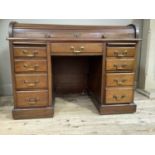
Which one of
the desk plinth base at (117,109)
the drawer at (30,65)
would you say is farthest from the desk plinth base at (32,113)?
the desk plinth base at (117,109)

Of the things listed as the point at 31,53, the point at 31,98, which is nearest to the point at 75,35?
the point at 31,53

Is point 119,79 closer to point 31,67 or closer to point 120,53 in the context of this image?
point 120,53

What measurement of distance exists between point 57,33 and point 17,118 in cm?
90

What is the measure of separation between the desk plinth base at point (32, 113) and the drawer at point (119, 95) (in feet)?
1.94

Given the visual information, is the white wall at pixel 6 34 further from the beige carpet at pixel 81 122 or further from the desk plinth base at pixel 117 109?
the desk plinth base at pixel 117 109

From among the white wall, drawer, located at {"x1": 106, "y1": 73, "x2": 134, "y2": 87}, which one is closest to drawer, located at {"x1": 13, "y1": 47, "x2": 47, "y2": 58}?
drawer, located at {"x1": 106, "y1": 73, "x2": 134, "y2": 87}

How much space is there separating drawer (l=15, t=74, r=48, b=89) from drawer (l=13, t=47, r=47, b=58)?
0.61ft

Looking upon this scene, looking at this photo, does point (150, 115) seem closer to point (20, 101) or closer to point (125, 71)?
point (125, 71)

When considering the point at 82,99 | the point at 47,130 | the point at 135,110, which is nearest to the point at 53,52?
the point at 47,130

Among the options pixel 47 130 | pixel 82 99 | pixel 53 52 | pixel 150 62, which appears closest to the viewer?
pixel 47 130

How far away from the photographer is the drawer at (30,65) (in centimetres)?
170

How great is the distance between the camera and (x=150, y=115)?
1915 mm

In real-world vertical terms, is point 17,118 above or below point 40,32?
below

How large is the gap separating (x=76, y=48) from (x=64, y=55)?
0.43ft
